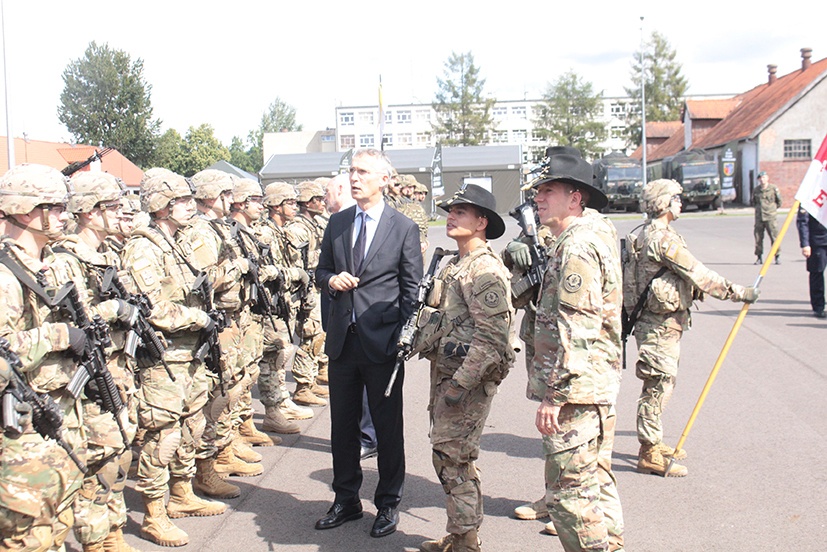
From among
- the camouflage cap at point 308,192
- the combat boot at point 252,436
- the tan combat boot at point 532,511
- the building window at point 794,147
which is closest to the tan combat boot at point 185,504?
the combat boot at point 252,436

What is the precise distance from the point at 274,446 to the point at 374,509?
1.90 metres

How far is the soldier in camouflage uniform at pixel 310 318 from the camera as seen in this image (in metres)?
8.77

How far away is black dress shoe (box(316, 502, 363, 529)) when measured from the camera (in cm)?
527

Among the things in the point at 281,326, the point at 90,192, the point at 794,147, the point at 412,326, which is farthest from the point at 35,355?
the point at 794,147

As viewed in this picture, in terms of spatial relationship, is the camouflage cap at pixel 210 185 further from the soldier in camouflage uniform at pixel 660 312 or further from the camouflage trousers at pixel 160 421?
A: the soldier in camouflage uniform at pixel 660 312

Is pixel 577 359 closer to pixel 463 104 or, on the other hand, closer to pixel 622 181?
pixel 622 181

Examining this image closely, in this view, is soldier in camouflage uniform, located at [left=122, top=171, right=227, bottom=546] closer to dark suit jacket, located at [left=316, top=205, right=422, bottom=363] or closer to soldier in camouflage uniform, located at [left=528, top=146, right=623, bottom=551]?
dark suit jacket, located at [left=316, top=205, right=422, bottom=363]

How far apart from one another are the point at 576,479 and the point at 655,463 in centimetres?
253

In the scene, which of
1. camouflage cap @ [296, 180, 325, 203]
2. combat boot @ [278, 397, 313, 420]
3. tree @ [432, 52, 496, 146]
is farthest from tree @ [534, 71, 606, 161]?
combat boot @ [278, 397, 313, 420]

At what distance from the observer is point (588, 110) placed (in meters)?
68.1

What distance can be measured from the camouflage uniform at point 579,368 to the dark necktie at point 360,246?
1.56 m

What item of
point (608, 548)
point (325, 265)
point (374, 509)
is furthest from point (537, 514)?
point (325, 265)

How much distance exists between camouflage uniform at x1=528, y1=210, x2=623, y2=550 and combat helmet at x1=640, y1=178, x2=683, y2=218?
232cm

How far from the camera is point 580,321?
3768 millimetres
